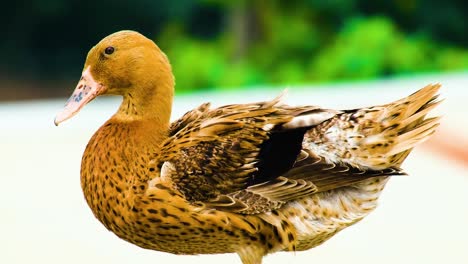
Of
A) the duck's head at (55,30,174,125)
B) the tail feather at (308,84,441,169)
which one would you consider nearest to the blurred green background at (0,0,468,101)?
the tail feather at (308,84,441,169)

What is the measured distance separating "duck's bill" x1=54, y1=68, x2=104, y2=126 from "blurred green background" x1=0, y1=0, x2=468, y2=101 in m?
5.12

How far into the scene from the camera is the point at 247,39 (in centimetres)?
802

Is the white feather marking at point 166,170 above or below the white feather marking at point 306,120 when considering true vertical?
below

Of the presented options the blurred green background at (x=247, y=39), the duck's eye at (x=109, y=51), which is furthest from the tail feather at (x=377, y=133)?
the blurred green background at (x=247, y=39)

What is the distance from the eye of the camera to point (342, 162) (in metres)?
2.55

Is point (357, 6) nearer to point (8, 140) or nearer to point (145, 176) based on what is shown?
point (8, 140)

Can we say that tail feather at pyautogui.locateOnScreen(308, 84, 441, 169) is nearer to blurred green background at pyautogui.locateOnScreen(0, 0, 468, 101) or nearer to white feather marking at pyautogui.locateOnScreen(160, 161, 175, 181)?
white feather marking at pyautogui.locateOnScreen(160, 161, 175, 181)

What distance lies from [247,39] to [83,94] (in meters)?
5.58

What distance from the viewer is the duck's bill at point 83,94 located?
246 cm

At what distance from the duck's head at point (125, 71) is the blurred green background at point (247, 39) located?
512 cm

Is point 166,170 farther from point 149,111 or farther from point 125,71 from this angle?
point 125,71

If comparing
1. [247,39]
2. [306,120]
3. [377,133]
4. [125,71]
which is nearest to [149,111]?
[125,71]

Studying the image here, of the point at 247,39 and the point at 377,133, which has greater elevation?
the point at 377,133

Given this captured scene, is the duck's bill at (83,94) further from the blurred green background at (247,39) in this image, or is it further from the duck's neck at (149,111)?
the blurred green background at (247,39)
